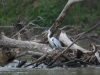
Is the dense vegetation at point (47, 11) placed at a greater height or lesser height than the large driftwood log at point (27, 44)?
greater

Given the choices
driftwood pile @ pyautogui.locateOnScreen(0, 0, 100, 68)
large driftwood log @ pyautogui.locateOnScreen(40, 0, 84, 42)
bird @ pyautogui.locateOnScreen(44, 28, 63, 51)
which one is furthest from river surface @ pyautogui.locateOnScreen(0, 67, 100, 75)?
large driftwood log @ pyautogui.locateOnScreen(40, 0, 84, 42)

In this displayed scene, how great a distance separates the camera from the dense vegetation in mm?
23281

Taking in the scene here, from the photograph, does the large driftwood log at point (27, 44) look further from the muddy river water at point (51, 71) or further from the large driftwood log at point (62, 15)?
the muddy river water at point (51, 71)

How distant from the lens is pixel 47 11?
2328cm

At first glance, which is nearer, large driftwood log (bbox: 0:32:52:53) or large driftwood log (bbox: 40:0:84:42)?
large driftwood log (bbox: 40:0:84:42)

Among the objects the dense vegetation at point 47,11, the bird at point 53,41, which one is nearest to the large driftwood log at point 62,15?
the bird at point 53,41

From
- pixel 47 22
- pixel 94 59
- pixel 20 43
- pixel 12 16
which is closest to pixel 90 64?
pixel 94 59

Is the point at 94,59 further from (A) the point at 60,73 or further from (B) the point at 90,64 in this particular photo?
(A) the point at 60,73

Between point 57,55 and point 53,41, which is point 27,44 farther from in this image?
point 57,55

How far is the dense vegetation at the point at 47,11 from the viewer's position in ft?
76.4

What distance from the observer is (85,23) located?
2397 centimetres

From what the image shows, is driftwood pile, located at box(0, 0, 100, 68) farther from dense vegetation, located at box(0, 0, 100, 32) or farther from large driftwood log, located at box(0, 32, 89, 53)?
dense vegetation, located at box(0, 0, 100, 32)

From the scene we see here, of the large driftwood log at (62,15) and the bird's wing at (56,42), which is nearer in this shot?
the large driftwood log at (62,15)

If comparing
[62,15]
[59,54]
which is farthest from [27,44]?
[59,54]
